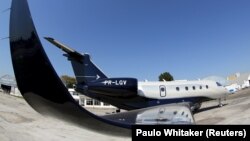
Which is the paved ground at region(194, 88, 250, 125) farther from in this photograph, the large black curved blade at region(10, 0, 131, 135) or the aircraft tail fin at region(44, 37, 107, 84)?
the large black curved blade at region(10, 0, 131, 135)

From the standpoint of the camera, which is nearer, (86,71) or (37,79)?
(37,79)

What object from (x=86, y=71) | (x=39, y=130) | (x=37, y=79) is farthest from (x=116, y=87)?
(x=37, y=79)

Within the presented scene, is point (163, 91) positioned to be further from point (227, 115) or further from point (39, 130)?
point (39, 130)

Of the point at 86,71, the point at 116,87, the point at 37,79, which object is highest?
the point at 86,71

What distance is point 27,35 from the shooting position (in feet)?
11.8

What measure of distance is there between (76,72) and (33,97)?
18.6 meters

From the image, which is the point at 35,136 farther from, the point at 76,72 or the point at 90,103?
the point at 90,103

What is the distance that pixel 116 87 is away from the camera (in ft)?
64.2

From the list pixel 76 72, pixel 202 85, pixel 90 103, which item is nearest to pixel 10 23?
pixel 76 72

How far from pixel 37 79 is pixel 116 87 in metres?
16.1

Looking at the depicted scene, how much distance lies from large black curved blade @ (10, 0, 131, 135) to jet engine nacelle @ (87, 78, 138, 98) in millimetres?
15763

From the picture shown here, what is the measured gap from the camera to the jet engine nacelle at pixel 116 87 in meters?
19.6

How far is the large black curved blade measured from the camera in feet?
11.1

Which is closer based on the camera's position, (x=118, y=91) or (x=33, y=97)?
(x=33, y=97)
